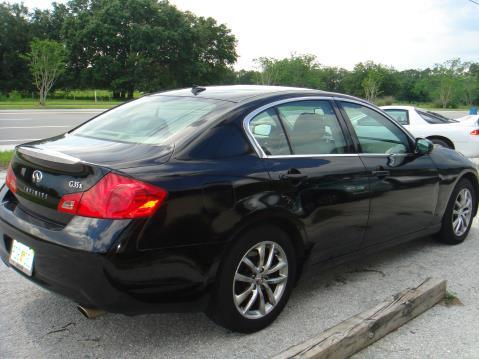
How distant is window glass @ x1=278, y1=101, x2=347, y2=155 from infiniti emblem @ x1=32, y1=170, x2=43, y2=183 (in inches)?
63.2

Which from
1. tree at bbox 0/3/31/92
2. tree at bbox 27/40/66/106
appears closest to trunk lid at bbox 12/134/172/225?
tree at bbox 27/40/66/106

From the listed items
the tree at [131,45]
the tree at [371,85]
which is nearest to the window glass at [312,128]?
the tree at [371,85]

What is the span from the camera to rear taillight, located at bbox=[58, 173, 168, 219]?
8.32 feet

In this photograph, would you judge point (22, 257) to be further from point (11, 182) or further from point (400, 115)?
point (400, 115)

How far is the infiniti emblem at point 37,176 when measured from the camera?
285 centimetres

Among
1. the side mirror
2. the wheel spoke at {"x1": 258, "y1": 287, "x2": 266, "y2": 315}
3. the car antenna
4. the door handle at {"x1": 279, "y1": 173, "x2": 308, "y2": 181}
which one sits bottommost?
the wheel spoke at {"x1": 258, "y1": 287, "x2": 266, "y2": 315}

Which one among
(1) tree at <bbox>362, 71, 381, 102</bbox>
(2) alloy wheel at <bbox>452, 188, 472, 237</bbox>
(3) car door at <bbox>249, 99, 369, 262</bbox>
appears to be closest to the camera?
(3) car door at <bbox>249, 99, 369, 262</bbox>

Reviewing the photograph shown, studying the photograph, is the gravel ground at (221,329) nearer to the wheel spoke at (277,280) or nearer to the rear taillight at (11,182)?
the wheel spoke at (277,280)

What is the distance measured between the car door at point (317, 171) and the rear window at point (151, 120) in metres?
0.39

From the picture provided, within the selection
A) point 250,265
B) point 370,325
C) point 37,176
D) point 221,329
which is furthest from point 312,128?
point 37,176

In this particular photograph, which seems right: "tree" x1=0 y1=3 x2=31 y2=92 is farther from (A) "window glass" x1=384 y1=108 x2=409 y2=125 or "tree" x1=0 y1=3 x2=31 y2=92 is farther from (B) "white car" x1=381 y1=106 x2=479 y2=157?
(B) "white car" x1=381 y1=106 x2=479 y2=157

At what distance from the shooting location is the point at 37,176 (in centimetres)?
288

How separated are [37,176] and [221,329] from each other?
146cm

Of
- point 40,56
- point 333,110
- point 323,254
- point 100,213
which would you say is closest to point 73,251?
point 100,213
